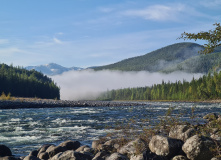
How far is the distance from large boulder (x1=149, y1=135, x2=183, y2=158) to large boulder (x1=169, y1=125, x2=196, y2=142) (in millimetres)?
1128

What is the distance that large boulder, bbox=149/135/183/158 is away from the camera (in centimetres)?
905

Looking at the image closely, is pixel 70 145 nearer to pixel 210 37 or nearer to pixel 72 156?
pixel 72 156

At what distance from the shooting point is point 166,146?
9.09 meters

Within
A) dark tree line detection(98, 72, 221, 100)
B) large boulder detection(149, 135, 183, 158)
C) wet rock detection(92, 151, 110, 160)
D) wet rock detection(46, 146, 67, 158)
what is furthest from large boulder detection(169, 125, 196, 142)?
dark tree line detection(98, 72, 221, 100)

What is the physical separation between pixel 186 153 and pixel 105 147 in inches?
176

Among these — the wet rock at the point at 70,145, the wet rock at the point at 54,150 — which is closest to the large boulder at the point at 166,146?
the wet rock at the point at 54,150

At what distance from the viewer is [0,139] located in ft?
62.2

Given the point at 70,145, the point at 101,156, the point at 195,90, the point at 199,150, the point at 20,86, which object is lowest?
the point at 70,145

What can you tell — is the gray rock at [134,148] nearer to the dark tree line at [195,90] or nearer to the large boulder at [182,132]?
the large boulder at [182,132]

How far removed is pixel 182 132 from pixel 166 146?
2.10 metres

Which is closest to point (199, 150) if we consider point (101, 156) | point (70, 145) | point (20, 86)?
point (101, 156)

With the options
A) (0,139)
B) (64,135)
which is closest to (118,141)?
(64,135)

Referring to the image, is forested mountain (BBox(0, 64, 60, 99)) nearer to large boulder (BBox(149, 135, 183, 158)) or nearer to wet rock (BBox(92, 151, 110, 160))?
wet rock (BBox(92, 151, 110, 160))

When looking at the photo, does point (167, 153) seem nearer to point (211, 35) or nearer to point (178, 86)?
point (211, 35)
